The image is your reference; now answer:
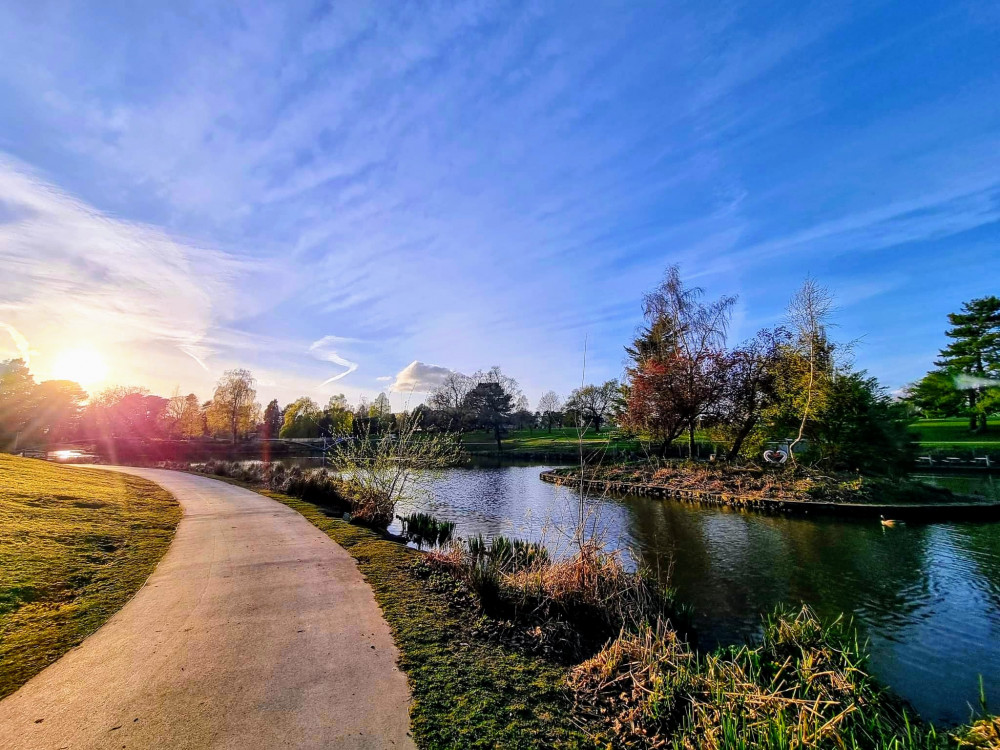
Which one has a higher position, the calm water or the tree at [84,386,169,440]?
the tree at [84,386,169,440]

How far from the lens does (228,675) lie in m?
4.05

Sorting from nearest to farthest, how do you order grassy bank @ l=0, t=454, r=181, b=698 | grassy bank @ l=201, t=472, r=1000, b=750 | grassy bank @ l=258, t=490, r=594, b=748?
grassy bank @ l=201, t=472, r=1000, b=750 → grassy bank @ l=258, t=490, r=594, b=748 → grassy bank @ l=0, t=454, r=181, b=698

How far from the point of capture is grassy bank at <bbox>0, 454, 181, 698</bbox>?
473cm

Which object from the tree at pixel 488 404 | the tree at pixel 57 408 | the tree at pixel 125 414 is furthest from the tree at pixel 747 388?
the tree at pixel 125 414

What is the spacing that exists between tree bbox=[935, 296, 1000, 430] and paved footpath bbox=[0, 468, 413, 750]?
169ft

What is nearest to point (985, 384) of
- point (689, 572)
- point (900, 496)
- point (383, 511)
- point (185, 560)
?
point (900, 496)

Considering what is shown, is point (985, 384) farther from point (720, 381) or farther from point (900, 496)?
point (900, 496)

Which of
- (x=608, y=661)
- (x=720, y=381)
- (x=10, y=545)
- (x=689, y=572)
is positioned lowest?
(x=689, y=572)

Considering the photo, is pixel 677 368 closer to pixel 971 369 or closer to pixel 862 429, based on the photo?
pixel 862 429

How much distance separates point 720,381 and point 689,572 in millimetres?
17600

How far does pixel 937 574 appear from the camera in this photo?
31.1 ft

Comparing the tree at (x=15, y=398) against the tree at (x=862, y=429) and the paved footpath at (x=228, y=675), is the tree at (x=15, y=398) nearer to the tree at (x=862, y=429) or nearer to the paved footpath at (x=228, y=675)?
the paved footpath at (x=228, y=675)

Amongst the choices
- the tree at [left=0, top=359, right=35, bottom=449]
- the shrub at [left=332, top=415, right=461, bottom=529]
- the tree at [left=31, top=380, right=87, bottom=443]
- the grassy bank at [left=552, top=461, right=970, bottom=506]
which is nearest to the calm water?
the shrub at [left=332, top=415, right=461, bottom=529]

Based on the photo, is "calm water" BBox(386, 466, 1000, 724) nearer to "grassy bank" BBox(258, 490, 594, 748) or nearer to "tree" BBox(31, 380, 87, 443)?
"grassy bank" BBox(258, 490, 594, 748)
